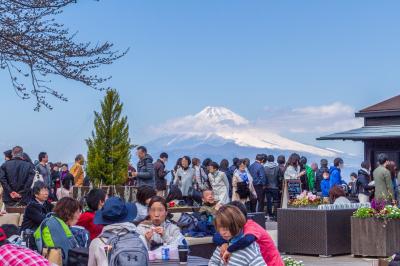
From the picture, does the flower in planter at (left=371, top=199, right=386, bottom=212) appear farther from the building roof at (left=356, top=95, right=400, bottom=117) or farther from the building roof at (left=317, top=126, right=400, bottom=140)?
the building roof at (left=356, top=95, right=400, bottom=117)

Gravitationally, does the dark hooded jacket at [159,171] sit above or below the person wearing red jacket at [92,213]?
above

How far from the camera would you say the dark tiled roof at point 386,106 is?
3309 centimetres

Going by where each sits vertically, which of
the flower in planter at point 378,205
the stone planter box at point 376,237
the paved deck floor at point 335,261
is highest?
the flower in planter at point 378,205

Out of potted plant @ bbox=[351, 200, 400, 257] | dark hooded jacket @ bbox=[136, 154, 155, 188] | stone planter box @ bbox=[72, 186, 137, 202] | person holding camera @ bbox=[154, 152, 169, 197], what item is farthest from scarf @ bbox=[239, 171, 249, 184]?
A: potted plant @ bbox=[351, 200, 400, 257]

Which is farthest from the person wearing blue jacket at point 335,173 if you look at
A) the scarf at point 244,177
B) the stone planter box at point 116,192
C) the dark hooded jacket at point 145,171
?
the dark hooded jacket at point 145,171

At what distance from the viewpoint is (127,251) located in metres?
7.29

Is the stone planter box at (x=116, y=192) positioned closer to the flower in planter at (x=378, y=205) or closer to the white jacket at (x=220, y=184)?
the white jacket at (x=220, y=184)

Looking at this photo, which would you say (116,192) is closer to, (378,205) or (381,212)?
(378,205)

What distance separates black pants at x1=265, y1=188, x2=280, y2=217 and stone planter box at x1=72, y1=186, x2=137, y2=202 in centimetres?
412

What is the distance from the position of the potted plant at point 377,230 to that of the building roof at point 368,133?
14773 millimetres

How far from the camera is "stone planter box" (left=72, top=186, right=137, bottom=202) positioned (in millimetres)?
22656

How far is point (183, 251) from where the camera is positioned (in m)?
9.39

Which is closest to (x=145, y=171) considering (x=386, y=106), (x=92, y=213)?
(x=92, y=213)

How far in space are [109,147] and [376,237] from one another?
17431 millimetres
